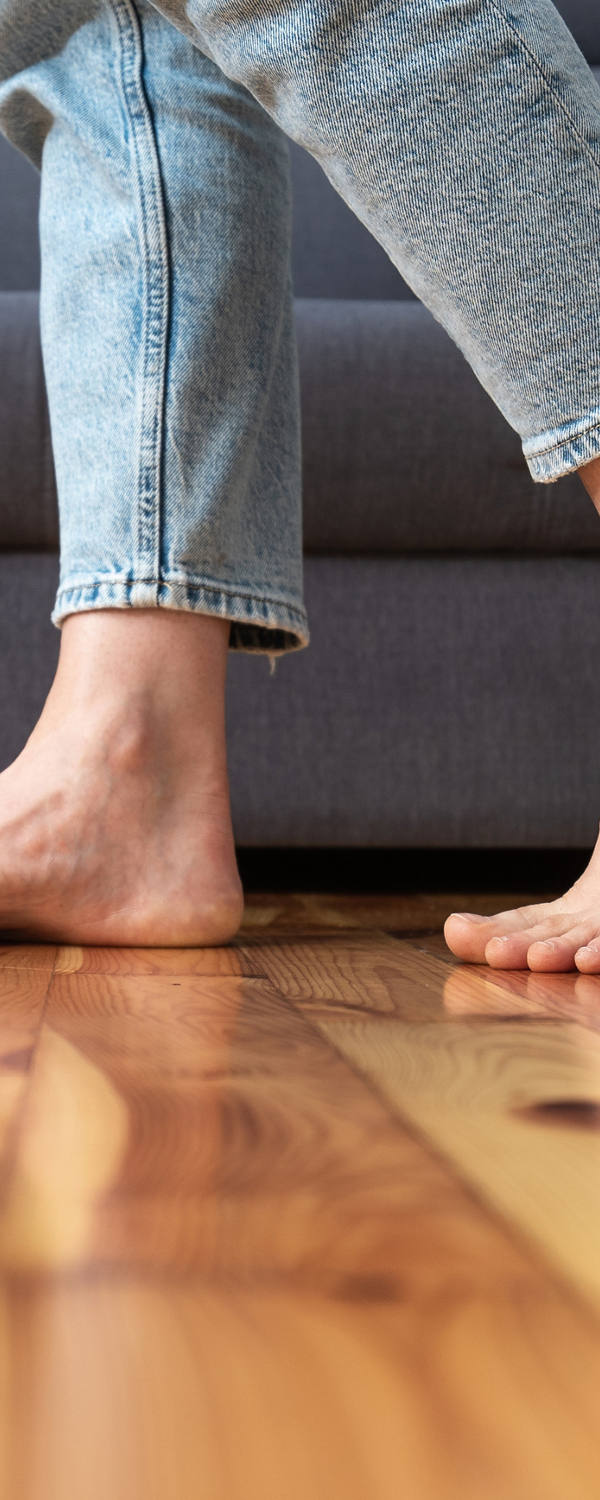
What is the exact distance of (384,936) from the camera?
76 centimetres

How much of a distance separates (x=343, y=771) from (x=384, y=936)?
374 millimetres

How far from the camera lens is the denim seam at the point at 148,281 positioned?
2.25 feet

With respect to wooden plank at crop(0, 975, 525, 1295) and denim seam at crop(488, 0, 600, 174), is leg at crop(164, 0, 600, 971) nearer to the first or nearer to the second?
denim seam at crop(488, 0, 600, 174)

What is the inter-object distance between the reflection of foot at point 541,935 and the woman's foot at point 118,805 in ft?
0.46

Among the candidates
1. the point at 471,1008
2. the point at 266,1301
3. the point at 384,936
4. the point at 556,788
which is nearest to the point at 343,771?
the point at 556,788

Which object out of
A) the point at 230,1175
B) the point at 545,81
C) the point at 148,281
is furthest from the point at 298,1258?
the point at 148,281

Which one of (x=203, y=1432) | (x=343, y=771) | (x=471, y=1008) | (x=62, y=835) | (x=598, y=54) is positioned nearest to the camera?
(x=203, y=1432)

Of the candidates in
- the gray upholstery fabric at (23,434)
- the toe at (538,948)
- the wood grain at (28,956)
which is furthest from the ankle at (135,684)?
the gray upholstery fabric at (23,434)

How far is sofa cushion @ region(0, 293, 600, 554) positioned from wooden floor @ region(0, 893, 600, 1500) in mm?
775

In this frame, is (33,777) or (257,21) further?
(33,777)

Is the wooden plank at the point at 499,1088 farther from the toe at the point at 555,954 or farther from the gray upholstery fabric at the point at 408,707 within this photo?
the gray upholstery fabric at the point at 408,707

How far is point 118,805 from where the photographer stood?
695mm

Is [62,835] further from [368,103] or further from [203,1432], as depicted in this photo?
[203,1432]

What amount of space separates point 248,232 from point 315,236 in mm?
1174
